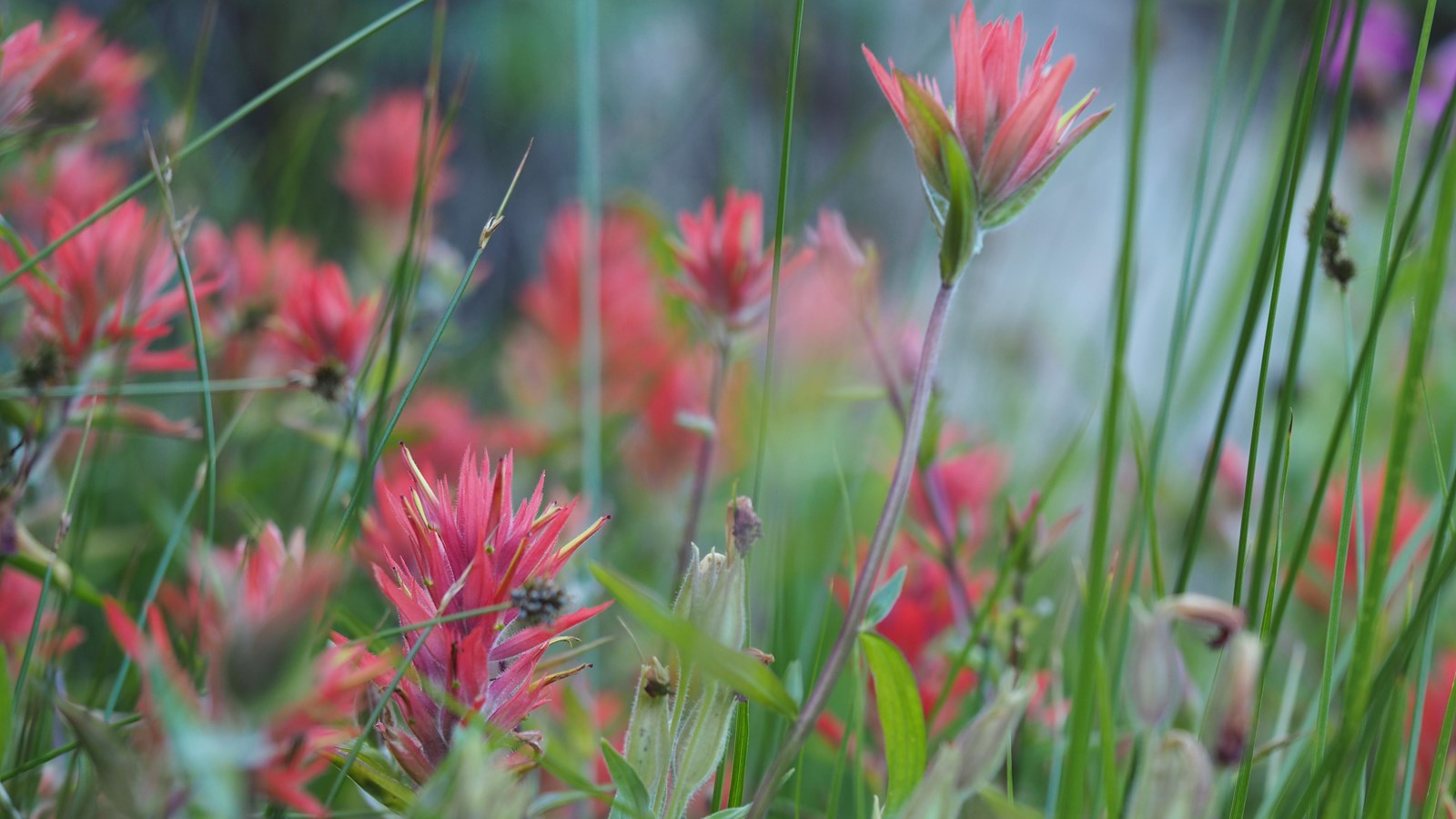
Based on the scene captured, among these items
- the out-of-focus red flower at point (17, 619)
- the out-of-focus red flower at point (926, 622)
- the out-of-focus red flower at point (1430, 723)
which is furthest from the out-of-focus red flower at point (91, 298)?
the out-of-focus red flower at point (1430, 723)

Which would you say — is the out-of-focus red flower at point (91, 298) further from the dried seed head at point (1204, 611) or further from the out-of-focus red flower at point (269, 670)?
the dried seed head at point (1204, 611)

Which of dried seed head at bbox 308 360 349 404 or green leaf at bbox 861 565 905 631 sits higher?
dried seed head at bbox 308 360 349 404

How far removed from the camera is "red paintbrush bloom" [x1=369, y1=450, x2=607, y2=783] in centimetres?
27

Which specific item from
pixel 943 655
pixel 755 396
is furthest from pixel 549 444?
pixel 943 655

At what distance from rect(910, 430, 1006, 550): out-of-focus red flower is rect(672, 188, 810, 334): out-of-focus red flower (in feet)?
0.37

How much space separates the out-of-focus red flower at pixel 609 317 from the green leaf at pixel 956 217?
24.4 inches

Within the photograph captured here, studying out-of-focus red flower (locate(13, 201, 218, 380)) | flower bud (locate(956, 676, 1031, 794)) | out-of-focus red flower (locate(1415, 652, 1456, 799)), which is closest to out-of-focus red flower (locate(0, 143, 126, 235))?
out-of-focus red flower (locate(13, 201, 218, 380))

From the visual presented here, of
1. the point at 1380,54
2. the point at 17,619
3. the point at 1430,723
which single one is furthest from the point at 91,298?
the point at 1380,54

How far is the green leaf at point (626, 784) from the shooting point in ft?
0.90

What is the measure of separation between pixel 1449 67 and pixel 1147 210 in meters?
0.97

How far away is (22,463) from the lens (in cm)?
39

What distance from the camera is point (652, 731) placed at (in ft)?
1.00

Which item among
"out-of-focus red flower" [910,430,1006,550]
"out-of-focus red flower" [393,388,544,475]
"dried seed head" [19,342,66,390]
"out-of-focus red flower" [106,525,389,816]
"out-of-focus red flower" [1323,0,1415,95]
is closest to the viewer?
"out-of-focus red flower" [106,525,389,816]

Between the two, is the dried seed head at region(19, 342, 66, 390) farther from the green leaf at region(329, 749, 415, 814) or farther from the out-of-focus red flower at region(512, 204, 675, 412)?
the out-of-focus red flower at region(512, 204, 675, 412)
